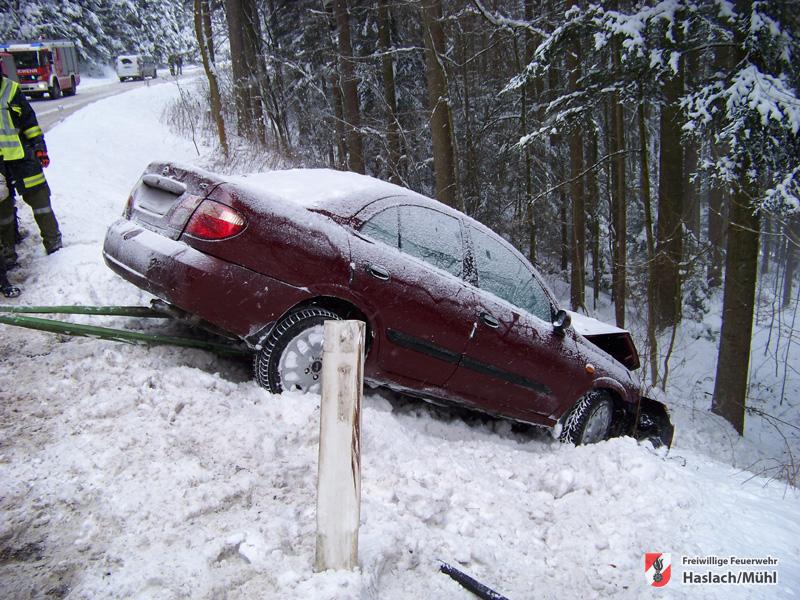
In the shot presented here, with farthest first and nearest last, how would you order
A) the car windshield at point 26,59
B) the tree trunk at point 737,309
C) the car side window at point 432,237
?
the car windshield at point 26,59, the tree trunk at point 737,309, the car side window at point 432,237

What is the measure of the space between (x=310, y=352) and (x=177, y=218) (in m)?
1.27

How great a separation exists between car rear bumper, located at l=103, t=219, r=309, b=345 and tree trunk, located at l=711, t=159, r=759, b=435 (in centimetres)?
743

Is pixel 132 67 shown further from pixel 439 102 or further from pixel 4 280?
pixel 4 280

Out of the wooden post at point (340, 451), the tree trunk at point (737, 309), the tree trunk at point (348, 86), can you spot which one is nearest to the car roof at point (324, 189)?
the wooden post at point (340, 451)

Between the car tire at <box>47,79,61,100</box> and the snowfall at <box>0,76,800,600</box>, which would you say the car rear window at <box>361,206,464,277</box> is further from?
the car tire at <box>47,79,61,100</box>

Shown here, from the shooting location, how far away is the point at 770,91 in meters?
6.80

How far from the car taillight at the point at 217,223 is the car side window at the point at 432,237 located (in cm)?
121

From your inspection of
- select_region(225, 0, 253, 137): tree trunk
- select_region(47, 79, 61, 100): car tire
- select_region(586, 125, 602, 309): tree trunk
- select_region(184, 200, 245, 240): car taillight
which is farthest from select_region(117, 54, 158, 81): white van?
select_region(184, 200, 245, 240): car taillight

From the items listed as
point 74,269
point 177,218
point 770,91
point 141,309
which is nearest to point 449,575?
point 177,218

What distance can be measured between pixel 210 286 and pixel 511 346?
7.83 feet

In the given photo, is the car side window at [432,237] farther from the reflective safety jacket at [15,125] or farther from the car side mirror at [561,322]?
the reflective safety jacket at [15,125]

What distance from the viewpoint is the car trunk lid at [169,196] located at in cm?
369

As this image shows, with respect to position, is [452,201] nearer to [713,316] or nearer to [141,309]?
[141,309]

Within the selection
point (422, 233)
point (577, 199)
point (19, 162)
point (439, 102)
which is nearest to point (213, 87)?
point (439, 102)
